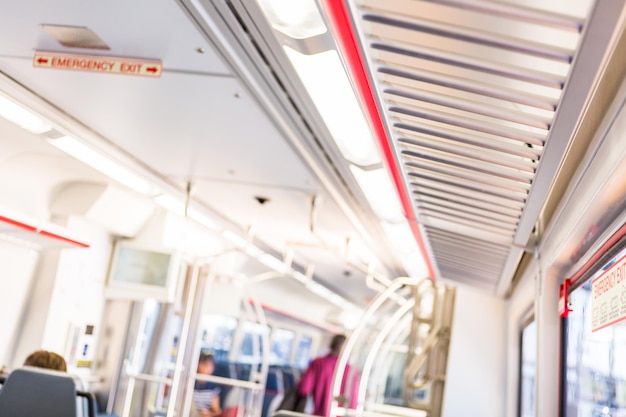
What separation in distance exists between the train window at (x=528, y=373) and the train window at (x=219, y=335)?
7683 mm

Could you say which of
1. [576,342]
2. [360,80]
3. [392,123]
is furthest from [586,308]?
[360,80]

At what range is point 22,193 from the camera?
577cm

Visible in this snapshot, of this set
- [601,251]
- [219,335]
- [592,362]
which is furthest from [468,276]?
[219,335]

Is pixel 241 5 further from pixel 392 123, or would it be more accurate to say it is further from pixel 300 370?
pixel 300 370

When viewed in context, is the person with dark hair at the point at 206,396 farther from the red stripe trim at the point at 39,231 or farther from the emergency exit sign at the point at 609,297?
the emergency exit sign at the point at 609,297

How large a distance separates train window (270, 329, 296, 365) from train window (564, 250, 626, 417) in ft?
38.4

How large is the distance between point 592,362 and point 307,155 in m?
2.15

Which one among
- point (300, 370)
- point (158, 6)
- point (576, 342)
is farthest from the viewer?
point (300, 370)

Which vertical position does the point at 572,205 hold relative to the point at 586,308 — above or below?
above

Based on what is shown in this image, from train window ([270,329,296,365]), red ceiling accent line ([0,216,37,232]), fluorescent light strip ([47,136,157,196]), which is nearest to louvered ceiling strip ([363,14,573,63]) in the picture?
fluorescent light strip ([47,136,157,196])

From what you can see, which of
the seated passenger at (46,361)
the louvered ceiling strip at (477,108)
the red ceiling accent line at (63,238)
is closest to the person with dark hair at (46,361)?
the seated passenger at (46,361)

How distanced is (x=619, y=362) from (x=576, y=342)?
70cm

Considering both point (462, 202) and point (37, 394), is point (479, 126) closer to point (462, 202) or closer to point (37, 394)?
point (462, 202)

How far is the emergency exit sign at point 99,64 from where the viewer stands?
3.14 m
